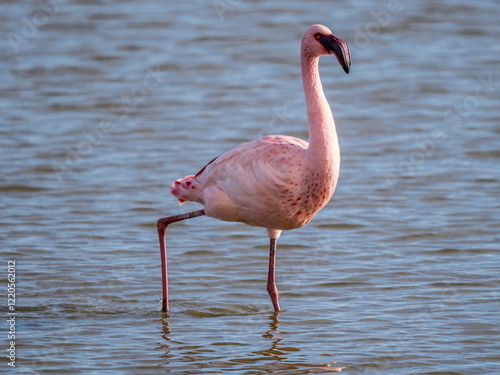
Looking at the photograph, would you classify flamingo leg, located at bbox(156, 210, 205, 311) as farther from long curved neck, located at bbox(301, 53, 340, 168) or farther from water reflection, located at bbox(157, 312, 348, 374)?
long curved neck, located at bbox(301, 53, 340, 168)

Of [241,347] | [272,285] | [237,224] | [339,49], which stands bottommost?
[241,347]

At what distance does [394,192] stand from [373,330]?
4.48 meters

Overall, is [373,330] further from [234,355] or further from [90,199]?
[90,199]

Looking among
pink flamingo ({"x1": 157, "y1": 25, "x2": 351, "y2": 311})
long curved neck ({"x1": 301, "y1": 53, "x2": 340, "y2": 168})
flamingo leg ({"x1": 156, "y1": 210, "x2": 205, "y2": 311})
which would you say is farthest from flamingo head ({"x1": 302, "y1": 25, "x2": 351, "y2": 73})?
flamingo leg ({"x1": 156, "y1": 210, "x2": 205, "y2": 311})

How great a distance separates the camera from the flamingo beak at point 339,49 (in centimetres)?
673

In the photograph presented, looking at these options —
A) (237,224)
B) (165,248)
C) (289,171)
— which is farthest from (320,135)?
(237,224)

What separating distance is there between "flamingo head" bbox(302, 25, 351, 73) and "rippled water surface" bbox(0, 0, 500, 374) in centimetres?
219

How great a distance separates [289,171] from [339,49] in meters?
0.98

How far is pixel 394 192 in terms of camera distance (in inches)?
455

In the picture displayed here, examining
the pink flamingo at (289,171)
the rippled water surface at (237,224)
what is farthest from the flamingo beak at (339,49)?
the rippled water surface at (237,224)

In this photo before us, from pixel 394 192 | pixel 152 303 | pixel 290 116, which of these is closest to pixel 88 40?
pixel 290 116

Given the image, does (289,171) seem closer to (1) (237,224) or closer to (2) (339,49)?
(2) (339,49)

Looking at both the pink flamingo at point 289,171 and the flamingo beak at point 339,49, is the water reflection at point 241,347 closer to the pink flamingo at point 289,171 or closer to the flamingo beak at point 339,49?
the pink flamingo at point 289,171

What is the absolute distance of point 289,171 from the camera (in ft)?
22.6
